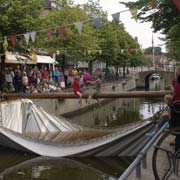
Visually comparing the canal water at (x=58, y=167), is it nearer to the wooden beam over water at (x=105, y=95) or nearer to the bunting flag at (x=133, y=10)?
the wooden beam over water at (x=105, y=95)

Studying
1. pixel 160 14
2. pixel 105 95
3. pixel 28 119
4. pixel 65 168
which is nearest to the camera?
pixel 65 168

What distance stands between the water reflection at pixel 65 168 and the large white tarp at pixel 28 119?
2099 mm

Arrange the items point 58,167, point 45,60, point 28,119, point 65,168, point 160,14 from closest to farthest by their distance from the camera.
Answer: point 65,168, point 58,167, point 160,14, point 28,119, point 45,60

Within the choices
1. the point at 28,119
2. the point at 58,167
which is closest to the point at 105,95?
the point at 28,119

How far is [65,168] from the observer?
1366cm

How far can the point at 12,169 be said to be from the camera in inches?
549

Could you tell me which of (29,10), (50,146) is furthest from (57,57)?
(50,146)

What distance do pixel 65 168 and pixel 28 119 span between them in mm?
3927

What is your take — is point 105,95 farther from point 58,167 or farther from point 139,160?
point 139,160

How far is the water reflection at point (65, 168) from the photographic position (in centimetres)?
1285

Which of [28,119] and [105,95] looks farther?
[105,95]

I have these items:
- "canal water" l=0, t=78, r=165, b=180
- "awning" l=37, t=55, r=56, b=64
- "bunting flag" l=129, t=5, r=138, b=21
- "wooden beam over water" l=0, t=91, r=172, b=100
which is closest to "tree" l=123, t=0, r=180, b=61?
"bunting flag" l=129, t=5, r=138, b=21

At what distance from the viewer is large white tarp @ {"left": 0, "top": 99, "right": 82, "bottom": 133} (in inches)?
661

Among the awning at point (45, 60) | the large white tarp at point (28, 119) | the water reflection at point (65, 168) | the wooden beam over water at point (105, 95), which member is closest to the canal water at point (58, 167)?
the water reflection at point (65, 168)
